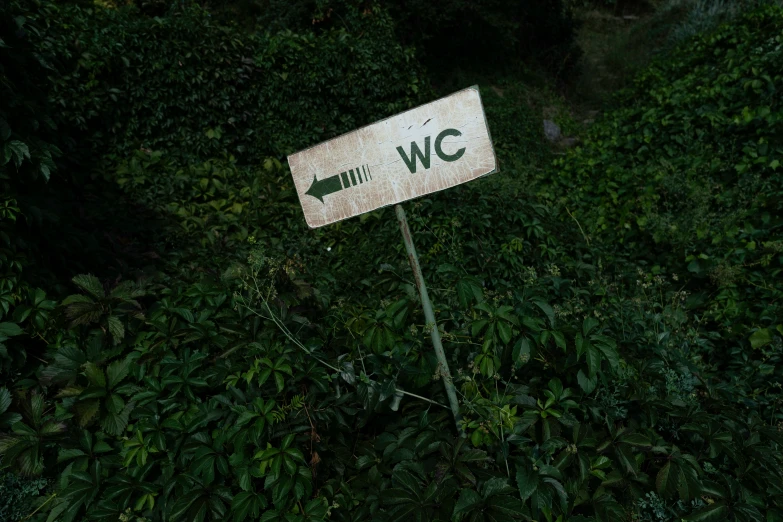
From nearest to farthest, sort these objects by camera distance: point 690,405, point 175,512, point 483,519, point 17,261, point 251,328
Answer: point 483,519, point 175,512, point 690,405, point 251,328, point 17,261

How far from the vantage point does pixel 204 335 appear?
85.0 inches

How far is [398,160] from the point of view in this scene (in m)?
1.75

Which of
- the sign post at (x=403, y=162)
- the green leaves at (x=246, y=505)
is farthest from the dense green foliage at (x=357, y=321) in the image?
the sign post at (x=403, y=162)

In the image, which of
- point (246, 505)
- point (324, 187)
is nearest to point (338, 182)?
point (324, 187)

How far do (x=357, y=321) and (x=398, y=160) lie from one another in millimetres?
746

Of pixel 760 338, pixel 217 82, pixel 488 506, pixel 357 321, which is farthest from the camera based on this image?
pixel 217 82

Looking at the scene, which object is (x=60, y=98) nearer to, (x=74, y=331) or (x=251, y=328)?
(x=74, y=331)

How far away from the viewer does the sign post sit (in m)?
1.67

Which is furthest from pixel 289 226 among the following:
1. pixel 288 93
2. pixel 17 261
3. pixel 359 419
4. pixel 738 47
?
pixel 738 47

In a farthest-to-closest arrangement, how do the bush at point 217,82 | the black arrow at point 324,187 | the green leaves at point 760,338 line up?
the bush at point 217,82 < the green leaves at point 760,338 < the black arrow at point 324,187

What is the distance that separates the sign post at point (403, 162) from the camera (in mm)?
1673

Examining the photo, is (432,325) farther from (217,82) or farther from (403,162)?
(217,82)

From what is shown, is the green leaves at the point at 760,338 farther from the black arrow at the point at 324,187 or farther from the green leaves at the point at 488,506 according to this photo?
the black arrow at the point at 324,187

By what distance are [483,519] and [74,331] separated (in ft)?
6.72
